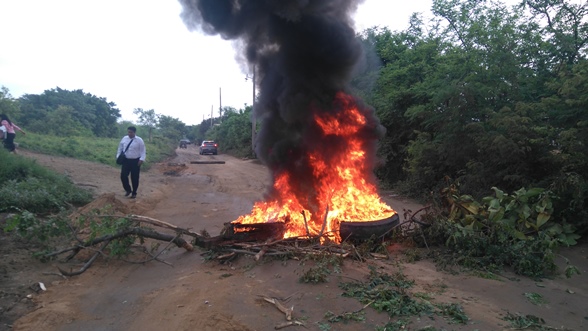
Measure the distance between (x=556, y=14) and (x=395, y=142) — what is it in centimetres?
644

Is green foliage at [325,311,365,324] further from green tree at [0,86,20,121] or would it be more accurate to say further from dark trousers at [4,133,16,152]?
green tree at [0,86,20,121]

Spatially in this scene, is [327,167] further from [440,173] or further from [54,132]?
[54,132]

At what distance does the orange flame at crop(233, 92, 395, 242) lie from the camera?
22.4ft

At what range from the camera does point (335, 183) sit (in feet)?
23.2

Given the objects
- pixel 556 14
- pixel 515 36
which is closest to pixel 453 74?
pixel 515 36

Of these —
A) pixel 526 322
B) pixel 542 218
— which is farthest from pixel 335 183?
pixel 526 322

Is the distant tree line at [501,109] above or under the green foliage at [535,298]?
above

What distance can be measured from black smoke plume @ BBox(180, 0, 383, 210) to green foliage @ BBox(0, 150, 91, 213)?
411cm

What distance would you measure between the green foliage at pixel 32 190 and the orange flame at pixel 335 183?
377cm

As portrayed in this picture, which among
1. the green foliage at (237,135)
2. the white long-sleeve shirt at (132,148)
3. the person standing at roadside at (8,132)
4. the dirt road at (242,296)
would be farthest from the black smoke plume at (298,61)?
the green foliage at (237,135)

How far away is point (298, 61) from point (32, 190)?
616 centimetres

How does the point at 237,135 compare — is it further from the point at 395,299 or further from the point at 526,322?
the point at 526,322

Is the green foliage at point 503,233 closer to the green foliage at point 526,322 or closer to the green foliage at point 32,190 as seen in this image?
the green foliage at point 526,322

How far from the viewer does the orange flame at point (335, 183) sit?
6.84m
